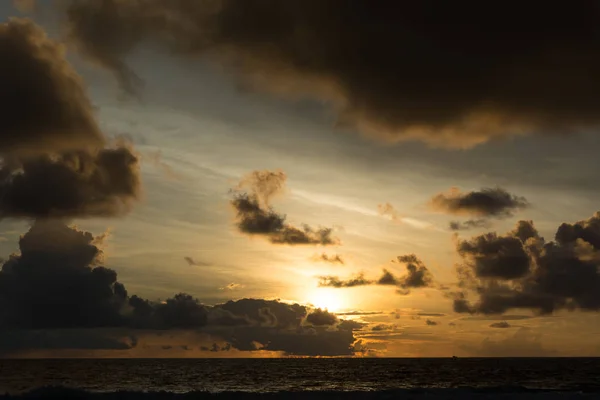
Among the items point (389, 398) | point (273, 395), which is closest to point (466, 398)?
point (389, 398)

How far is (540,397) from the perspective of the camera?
59156mm

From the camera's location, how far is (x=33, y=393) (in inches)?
2306

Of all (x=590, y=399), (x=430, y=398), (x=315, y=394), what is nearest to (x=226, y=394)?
(x=315, y=394)

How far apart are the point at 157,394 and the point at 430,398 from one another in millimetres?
27921

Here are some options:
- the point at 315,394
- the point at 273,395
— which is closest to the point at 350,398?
the point at 315,394

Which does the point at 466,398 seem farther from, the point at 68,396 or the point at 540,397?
the point at 68,396

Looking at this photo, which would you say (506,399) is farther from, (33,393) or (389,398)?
(33,393)

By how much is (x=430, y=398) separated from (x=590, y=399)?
51.0 ft

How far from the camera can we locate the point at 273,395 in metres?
57.5

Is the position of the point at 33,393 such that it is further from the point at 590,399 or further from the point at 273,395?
the point at 590,399

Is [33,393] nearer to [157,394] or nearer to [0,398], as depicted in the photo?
[0,398]

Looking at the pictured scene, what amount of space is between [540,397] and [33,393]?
52.6 m

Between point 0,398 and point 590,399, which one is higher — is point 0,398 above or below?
below

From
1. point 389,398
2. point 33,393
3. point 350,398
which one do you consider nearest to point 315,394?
point 350,398
